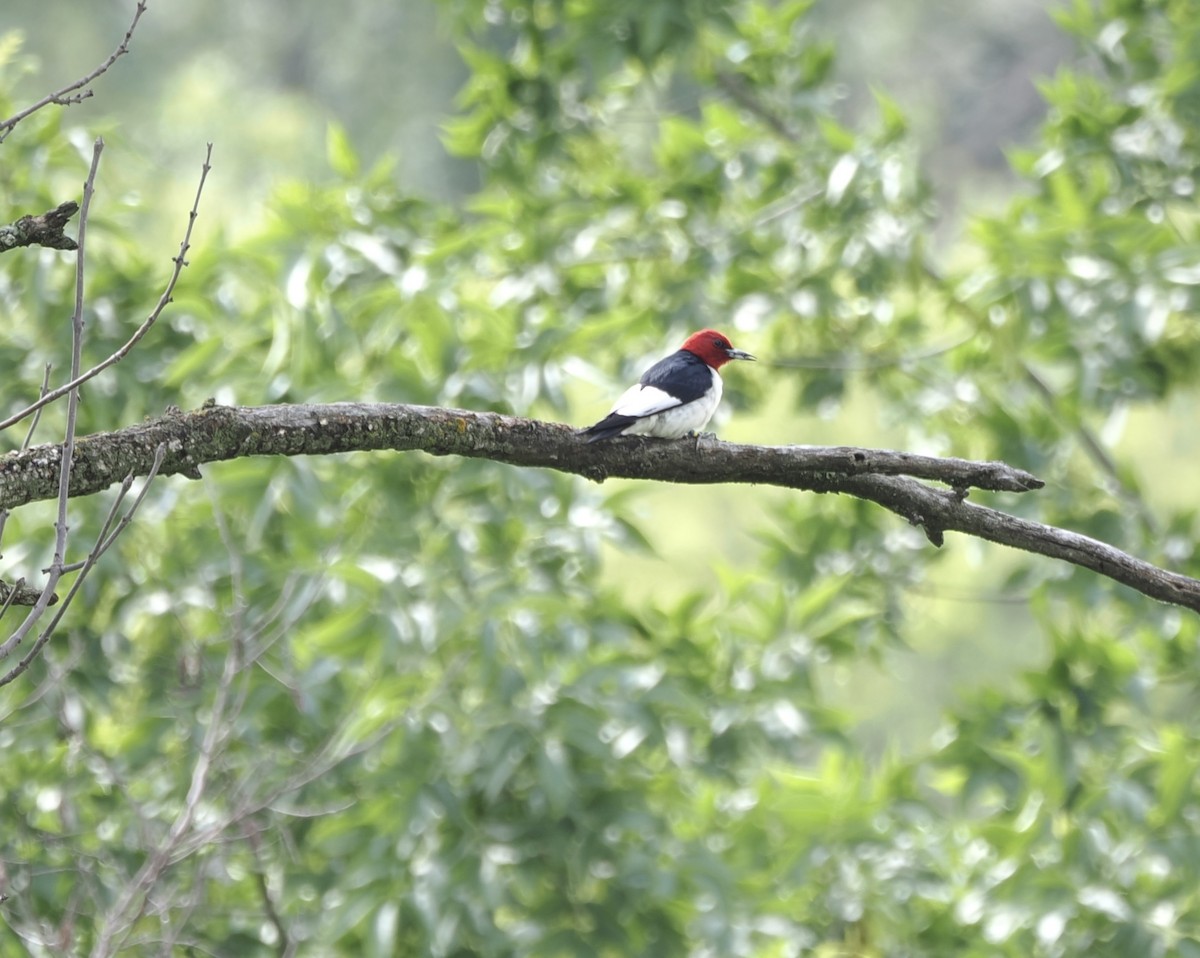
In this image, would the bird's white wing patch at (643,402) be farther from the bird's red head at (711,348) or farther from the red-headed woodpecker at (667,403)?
the bird's red head at (711,348)

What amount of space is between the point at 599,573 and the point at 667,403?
2.71 meters

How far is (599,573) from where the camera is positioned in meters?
6.39

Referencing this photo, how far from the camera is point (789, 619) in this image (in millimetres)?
6555

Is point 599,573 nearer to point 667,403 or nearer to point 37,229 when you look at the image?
point 667,403

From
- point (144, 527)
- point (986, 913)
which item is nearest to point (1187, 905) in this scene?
point (986, 913)

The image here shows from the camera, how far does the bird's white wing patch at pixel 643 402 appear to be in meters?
3.55

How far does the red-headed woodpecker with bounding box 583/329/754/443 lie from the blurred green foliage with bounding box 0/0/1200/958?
1498mm

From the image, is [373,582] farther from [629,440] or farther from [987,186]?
[987,186]

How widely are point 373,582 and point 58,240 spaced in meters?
3.16

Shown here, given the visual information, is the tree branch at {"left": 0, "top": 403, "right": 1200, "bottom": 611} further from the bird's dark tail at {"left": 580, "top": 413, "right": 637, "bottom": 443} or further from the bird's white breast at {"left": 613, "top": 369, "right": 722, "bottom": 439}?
the bird's white breast at {"left": 613, "top": 369, "right": 722, "bottom": 439}

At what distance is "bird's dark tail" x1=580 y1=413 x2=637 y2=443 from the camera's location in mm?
3105

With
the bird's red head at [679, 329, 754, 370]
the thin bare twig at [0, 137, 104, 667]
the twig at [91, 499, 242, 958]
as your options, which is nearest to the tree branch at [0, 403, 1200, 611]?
the thin bare twig at [0, 137, 104, 667]

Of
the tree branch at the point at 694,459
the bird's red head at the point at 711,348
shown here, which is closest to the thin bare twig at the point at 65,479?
the tree branch at the point at 694,459

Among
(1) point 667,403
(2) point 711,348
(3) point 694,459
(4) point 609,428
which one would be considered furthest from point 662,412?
(2) point 711,348
